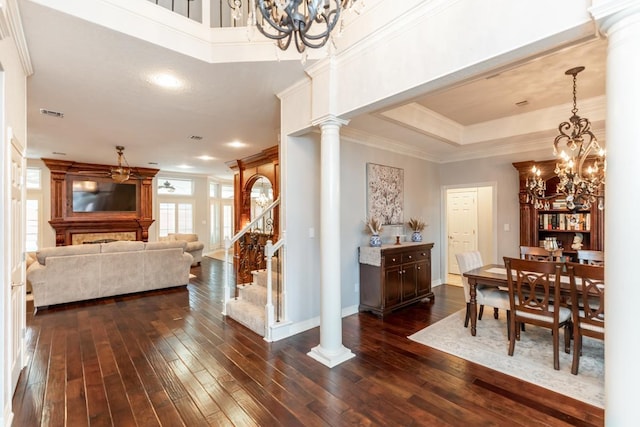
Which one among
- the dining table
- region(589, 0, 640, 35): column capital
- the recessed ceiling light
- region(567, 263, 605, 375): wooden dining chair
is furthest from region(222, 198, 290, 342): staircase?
region(589, 0, 640, 35): column capital

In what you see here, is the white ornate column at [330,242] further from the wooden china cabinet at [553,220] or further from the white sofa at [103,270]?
the white sofa at [103,270]

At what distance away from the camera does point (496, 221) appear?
534 centimetres

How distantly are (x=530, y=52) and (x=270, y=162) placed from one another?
203 inches

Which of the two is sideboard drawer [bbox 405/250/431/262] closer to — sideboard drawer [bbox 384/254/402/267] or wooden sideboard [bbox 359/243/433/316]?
wooden sideboard [bbox 359/243/433/316]

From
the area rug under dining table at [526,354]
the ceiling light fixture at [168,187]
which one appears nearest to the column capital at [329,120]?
the area rug under dining table at [526,354]

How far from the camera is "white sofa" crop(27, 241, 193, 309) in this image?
179 inches

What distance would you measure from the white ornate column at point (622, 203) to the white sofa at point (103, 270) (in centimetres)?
598

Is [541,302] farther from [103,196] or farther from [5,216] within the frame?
[103,196]

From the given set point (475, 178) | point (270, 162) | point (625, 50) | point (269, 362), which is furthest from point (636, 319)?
point (270, 162)

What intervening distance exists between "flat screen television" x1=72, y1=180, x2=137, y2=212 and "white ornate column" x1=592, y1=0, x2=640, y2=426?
1011 cm

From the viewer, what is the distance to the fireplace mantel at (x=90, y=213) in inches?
302

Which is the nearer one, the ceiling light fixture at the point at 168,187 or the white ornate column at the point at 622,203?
the white ornate column at the point at 622,203

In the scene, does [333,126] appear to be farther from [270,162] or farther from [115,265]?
[115,265]

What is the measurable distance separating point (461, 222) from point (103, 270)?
732 cm
